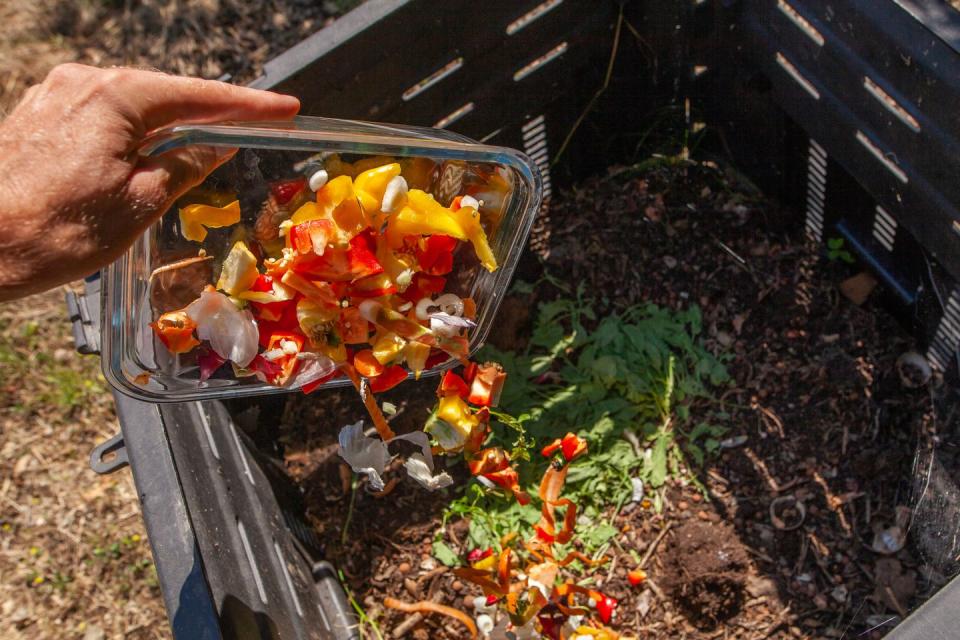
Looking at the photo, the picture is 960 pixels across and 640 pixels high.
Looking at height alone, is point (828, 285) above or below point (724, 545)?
above

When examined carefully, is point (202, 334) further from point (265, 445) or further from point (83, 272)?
point (265, 445)

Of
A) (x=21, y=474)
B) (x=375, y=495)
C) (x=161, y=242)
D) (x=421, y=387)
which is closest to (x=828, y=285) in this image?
(x=421, y=387)

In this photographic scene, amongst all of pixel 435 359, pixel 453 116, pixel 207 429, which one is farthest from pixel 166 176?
pixel 453 116

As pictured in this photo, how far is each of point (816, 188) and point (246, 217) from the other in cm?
136

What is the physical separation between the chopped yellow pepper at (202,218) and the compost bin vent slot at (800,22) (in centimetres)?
119

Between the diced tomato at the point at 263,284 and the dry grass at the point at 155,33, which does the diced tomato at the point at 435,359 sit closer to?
the diced tomato at the point at 263,284

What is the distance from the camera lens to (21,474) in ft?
8.01

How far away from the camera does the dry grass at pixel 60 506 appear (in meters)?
2.29

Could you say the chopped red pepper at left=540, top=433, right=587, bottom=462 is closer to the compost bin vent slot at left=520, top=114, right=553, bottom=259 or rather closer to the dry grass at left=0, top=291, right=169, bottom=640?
the compost bin vent slot at left=520, top=114, right=553, bottom=259

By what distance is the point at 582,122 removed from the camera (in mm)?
2252

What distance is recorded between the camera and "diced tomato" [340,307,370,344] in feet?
4.63

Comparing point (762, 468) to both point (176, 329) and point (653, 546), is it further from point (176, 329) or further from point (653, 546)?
point (176, 329)

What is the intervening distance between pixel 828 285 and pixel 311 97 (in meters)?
1.30

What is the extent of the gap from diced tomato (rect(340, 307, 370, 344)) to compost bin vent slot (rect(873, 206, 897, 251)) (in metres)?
1.15
